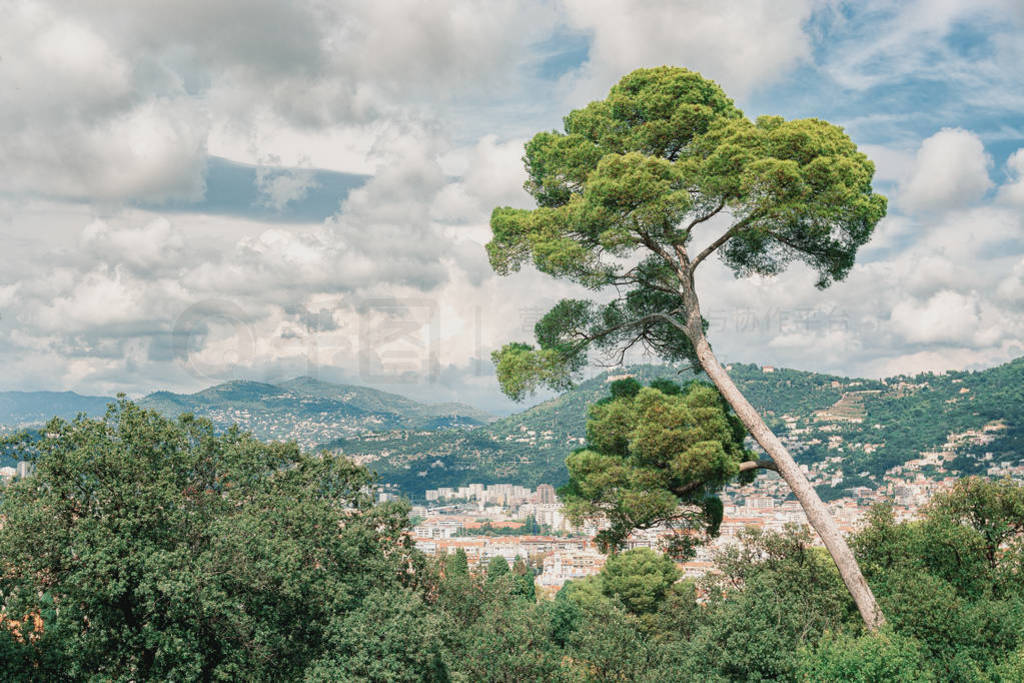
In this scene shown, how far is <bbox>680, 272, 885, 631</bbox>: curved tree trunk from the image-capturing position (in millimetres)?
9344

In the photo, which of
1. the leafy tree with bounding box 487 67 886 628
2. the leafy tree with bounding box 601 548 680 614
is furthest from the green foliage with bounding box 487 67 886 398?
the leafy tree with bounding box 601 548 680 614

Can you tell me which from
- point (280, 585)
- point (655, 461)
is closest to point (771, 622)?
point (655, 461)

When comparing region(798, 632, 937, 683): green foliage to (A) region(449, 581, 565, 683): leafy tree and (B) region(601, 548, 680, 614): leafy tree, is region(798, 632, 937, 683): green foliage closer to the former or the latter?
(A) region(449, 581, 565, 683): leafy tree

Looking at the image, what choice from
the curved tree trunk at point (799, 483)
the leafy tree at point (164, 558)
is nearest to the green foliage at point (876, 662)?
the curved tree trunk at point (799, 483)

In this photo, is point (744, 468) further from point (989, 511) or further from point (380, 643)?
point (380, 643)

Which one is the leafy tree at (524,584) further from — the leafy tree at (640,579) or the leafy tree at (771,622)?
the leafy tree at (771,622)

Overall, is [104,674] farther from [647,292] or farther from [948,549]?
[948,549]

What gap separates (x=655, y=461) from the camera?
31.6 ft

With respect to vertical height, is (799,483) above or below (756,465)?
below

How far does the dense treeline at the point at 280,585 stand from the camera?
32.1ft

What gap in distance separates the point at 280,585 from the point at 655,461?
225 inches

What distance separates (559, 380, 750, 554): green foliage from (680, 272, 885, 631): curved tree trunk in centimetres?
26

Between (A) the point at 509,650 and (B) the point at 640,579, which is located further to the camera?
(B) the point at 640,579

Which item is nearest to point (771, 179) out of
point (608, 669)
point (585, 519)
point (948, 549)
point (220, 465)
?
point (585, 519)
